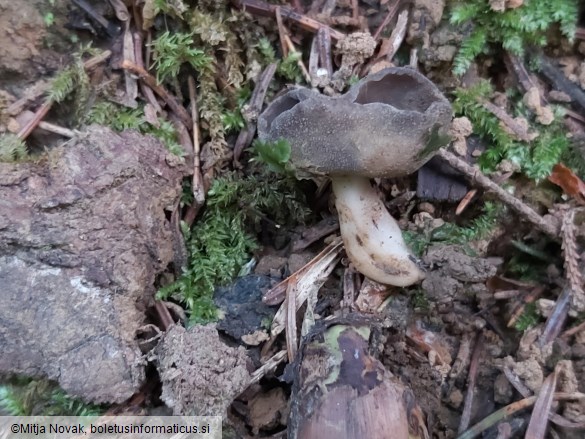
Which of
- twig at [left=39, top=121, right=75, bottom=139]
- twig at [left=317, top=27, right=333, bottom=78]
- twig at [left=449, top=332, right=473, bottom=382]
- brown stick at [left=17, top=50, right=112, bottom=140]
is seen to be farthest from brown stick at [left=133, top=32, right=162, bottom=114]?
twig at [left=449, top=332, right=473, bottom=382]

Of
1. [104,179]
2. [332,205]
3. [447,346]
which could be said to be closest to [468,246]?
[447,346]

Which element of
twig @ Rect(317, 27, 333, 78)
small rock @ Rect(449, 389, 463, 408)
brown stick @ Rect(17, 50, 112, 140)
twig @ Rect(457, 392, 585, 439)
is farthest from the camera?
twig @ Rect(317, 27, 333, 78)

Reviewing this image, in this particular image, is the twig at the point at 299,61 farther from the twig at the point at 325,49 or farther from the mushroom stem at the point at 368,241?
the mushroom stem at the point at 368,241

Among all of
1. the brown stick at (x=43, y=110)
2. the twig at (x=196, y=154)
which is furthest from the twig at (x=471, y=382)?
the brown stick at (x=43, y=110)

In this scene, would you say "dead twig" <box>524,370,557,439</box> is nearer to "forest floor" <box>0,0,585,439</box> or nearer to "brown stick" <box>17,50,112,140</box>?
"forest floor" <box>0,0,585,439</box>

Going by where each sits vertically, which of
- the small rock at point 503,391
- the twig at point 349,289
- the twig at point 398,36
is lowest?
the small rock at point 503,391

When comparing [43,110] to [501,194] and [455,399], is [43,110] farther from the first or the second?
[455,399]
